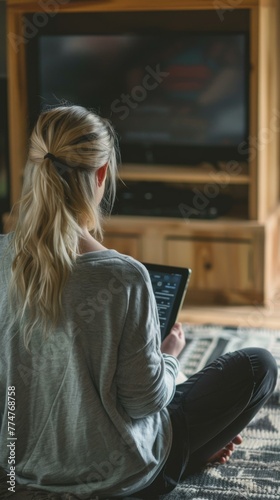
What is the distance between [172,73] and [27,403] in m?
2.35

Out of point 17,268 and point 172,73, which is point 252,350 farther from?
point 172,73

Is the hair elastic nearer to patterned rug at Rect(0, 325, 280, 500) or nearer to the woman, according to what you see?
the woman

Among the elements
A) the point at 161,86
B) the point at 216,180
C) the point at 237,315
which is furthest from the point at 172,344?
the point at 161,86

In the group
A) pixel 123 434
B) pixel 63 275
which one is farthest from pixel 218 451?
pixel 63 275

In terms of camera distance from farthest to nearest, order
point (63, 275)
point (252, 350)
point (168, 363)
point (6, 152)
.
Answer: point (6, 152) < point (252, 350) < point (168, 363) < point (63, 275)

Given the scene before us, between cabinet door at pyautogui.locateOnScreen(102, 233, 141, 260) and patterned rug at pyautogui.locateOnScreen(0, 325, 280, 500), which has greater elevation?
cabinet door at pyautogui.locateOnScreen(102, 233, 141, 260)

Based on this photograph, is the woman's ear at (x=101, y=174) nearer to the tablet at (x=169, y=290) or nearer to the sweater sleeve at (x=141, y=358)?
the sweater sleeve at (x=141, y=358)

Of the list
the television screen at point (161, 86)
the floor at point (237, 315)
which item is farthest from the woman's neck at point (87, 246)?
the television screen at point (161, 86)

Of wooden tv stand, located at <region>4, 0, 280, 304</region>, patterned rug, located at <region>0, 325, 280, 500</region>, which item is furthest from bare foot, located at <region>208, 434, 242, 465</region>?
wooden tv stand, located at <region>4, 0, 280, 304</region>

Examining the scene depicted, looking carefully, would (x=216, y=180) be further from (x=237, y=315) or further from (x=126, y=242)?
(x=237, y=315)

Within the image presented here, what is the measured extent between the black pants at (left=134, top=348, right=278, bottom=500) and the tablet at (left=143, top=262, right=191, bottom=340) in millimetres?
187

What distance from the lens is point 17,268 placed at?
1.57 m

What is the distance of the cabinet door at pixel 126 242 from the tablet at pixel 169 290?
1.65 m

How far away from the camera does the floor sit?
341cm
